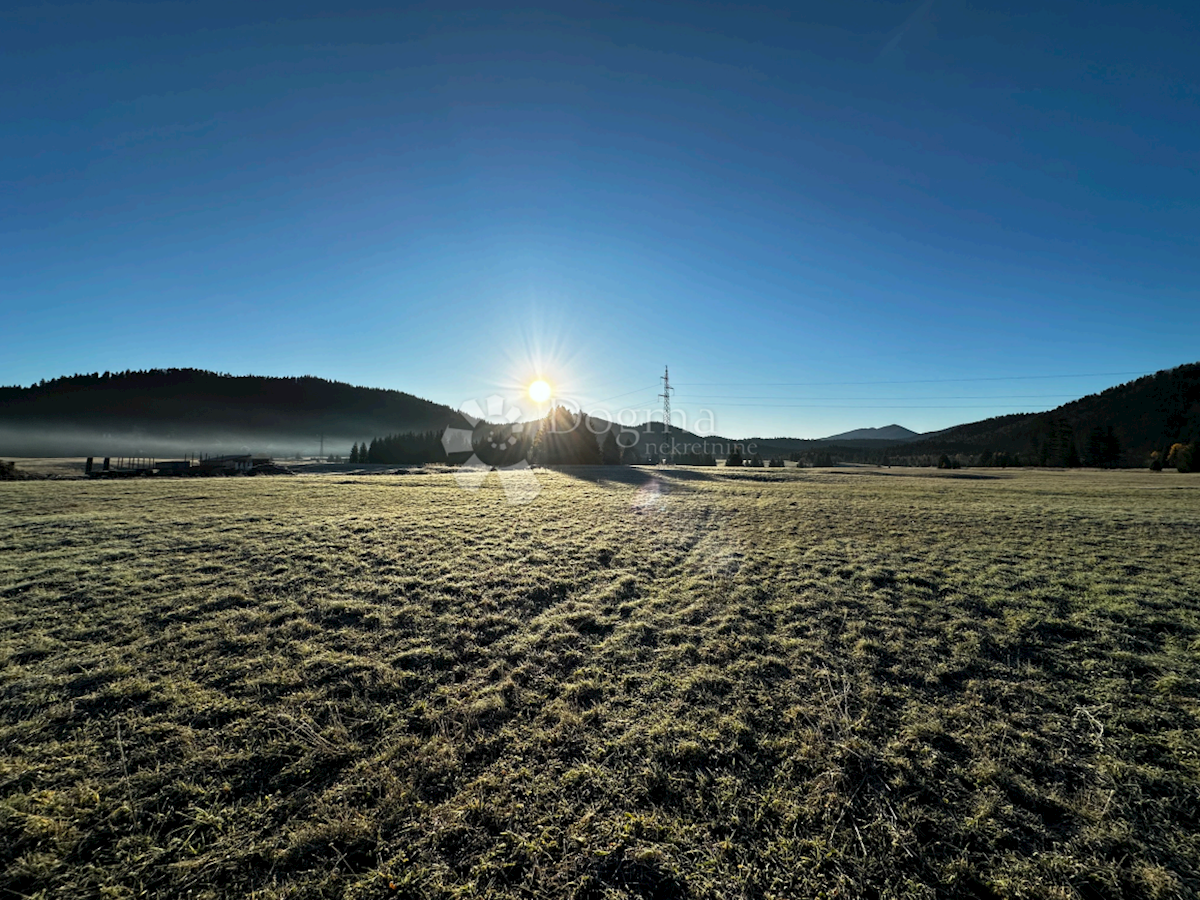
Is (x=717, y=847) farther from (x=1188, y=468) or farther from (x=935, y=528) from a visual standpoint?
(x=1188, y=468)

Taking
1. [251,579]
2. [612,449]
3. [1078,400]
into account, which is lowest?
[251,579]

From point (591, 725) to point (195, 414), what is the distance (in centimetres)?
21869

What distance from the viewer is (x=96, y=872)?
10.1 feet

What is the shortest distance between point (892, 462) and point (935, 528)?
303ft

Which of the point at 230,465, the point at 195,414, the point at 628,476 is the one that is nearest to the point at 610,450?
the point at 628,476

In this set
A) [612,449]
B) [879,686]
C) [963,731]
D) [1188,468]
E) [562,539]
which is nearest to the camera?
[963,731]

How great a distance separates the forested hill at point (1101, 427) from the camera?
8231 cm

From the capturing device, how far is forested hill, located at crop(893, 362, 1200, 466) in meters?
82.3

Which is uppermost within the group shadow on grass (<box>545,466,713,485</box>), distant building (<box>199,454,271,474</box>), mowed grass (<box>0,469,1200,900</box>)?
distant building (<box>199,454,271,474</box>)

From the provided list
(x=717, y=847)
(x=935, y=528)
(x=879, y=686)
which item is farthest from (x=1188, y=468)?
(x=717, y=847)

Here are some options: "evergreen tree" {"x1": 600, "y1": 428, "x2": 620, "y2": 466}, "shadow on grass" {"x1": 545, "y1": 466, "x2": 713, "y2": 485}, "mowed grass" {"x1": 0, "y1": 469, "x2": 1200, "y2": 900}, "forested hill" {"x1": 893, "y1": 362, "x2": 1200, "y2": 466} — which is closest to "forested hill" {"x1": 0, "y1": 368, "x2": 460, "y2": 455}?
"evergreen tree" {"x1": 600, "y1": 428, "x2": 620, "y2": 466}

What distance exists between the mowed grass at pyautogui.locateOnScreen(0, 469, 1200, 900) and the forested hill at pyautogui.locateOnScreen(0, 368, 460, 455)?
152 metres

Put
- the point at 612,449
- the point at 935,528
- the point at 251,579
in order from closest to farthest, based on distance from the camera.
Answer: the point at 251,579
the point at 935,528
the point at 612,449

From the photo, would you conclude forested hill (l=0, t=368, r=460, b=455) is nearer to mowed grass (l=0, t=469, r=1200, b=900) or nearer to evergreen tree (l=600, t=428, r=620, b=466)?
evergreen tree (l=600, t=428, r=620, b=466)
